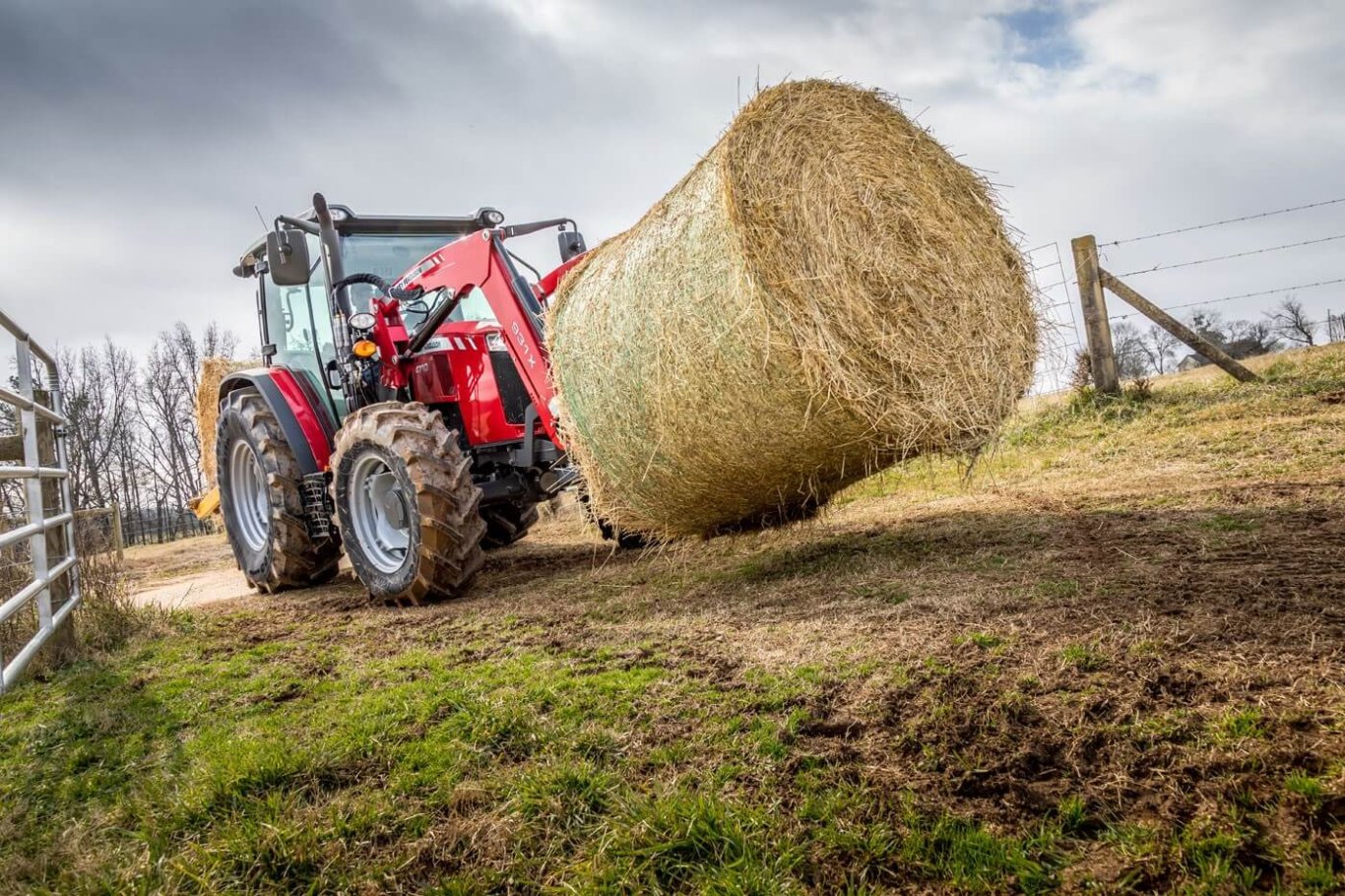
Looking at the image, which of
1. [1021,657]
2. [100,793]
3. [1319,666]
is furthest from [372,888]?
[1319,666]

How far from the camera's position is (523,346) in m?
4.70

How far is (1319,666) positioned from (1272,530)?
1848 millimetres

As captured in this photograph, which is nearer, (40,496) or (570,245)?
(40,496)

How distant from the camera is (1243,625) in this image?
98.7 inches

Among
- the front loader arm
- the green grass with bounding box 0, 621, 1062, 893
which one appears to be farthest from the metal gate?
the front loader arm

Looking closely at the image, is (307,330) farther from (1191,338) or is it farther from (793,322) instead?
(1191,338)

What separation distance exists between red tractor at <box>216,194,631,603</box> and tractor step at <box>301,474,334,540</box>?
13 mm

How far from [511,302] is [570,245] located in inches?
59.8

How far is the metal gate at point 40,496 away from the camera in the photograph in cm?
373

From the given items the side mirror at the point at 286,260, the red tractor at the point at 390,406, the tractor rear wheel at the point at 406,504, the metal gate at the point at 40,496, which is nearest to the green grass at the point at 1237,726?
the red tractor at the point at 390,406

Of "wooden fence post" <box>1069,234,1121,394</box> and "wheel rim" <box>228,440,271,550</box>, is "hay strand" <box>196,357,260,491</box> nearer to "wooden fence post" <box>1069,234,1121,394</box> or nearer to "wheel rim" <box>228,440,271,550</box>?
"wheel rim" <box>228,440,271,550</box>

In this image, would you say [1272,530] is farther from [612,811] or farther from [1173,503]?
[612,811]

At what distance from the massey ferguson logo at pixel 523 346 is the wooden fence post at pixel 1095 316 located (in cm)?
563

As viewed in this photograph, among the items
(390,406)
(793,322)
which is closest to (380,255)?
(390,406)
